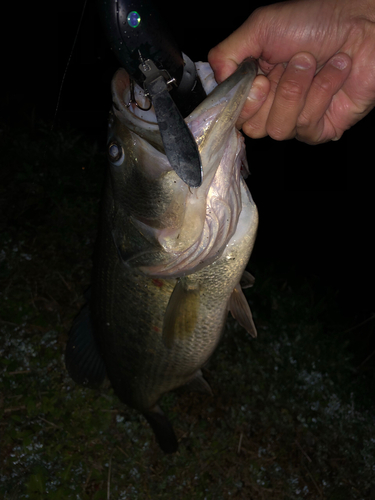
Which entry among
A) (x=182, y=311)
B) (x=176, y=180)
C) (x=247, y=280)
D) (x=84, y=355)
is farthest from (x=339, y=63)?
(x=84, y=355)

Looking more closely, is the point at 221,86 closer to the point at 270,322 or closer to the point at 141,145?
the point at 141,145

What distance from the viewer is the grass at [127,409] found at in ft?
10.5

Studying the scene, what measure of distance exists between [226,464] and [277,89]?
10.6 ft

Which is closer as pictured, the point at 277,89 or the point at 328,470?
the point at 277,89

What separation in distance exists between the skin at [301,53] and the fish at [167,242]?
185 millimetres

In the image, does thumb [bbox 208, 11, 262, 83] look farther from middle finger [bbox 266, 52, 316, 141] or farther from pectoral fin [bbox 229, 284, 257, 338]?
pectoral fin [bbox 229, 284, 257, 338]

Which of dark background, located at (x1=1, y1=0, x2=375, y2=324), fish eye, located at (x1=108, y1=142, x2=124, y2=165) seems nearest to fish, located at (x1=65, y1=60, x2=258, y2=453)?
fish eye, located at (x1=108, y1=142, x2=124, y2=165)

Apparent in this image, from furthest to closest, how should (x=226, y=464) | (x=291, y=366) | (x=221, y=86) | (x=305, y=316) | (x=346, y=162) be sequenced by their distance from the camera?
1. (x=346, y=162)
2. (x=305, y=316)
3. (x=291, y=366)
4. (x=226, y=464)
5. (x=221, y=86)

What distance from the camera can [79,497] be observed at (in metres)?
3.05

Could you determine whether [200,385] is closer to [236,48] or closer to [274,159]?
[236,48]

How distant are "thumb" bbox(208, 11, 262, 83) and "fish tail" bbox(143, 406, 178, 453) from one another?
100 inches

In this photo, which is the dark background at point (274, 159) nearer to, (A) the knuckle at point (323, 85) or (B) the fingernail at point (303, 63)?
(A) the knuckle at point (323, 85)

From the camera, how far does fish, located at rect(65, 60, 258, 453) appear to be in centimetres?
145

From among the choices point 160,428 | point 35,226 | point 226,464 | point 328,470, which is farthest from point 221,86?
point 328,470
